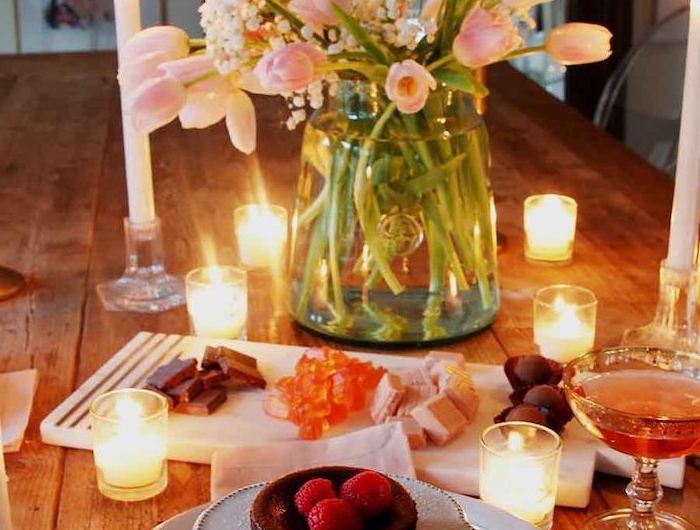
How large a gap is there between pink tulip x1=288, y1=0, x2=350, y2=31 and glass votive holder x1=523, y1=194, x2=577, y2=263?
54 cm

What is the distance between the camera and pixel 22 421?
46.8 inches

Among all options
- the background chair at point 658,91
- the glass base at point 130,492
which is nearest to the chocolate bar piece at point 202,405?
the glass base at point 130,492

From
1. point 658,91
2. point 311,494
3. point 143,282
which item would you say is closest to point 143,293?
point 143,282

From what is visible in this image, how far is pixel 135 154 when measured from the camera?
147cm

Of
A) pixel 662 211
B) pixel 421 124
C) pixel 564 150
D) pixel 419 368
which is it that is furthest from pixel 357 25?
pixel 564 150

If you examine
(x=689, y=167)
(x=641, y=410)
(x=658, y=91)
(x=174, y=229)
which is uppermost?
(x=689, y=167)

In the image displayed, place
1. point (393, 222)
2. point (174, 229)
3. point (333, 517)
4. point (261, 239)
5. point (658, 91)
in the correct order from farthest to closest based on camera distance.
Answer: point (658, 91), point (174, 229), point (261, 239), point (393, 222), point (333, 517)

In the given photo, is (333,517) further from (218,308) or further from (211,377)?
(218,308)

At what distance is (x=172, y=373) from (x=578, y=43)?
523 mm

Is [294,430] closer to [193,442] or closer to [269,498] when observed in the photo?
[193,442]

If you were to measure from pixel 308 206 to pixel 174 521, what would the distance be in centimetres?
50

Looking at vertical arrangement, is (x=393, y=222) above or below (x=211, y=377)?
above

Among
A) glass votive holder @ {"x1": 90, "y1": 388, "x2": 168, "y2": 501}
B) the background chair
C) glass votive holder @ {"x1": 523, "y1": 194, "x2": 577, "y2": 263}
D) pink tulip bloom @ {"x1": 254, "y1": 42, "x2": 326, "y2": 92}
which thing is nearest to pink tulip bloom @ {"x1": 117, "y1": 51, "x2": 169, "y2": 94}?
pink tulip bloom @ {"x1": 254, "y1": 42, "x2": 326, "y2": 92}

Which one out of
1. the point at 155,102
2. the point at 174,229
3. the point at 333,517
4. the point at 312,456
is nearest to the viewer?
the point at 333,517
